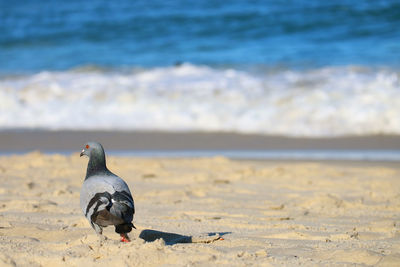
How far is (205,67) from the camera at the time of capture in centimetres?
1293

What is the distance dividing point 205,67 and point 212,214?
334 inches

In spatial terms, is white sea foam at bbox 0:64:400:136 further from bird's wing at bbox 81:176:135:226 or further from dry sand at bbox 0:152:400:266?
bird's wing at bbox 81:176:135:226

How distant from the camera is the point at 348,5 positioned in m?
17.4

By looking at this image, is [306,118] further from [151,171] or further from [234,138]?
[151,171]

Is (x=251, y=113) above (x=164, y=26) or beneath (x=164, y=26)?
beneath

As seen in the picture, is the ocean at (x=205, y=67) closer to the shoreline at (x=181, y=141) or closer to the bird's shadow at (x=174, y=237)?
the shoreline at (x=181, y=141)

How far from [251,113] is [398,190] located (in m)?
4.09

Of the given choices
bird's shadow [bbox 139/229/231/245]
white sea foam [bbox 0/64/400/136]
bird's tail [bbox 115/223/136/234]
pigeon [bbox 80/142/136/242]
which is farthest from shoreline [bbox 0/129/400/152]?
bird's tail [bbox 115/223/136/234]

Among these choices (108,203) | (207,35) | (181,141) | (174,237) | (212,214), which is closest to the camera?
(108,203)

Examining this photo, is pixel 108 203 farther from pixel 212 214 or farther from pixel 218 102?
pixel 218 102

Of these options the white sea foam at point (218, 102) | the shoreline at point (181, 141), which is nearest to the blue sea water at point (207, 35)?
the white sea foam at point (218, 102)

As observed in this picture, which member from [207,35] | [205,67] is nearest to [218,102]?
[205,67]

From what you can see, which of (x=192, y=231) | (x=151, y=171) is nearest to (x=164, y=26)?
(x=151, y=171)

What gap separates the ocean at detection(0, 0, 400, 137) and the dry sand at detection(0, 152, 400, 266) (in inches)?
97.2
